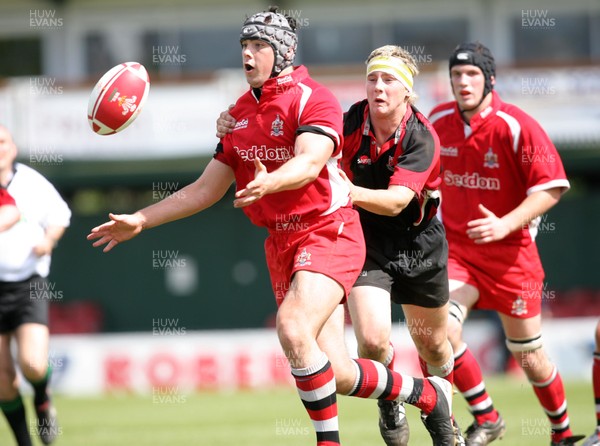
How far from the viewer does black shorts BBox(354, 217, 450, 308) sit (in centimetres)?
640

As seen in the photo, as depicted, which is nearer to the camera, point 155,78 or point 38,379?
point 38,379

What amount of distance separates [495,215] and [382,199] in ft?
5.49

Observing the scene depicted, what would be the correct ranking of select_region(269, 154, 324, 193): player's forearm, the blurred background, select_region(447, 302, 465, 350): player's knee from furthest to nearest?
the blurred background < select_region(447, 302, 465, 350): player's knee < select_region(269, 154, 324, 193): player's forearm

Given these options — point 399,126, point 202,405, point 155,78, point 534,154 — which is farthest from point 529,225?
point 155,78

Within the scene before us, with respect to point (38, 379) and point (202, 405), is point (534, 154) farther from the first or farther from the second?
point (202, 405)

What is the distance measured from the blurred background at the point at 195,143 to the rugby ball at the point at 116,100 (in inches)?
326

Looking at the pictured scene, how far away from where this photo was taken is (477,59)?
7242mm

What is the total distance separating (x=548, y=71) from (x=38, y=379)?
1262cm

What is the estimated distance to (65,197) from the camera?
68.3ft

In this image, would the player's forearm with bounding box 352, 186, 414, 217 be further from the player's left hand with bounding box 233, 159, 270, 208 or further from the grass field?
the grass field

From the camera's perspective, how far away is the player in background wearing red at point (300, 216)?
5512 millimetres

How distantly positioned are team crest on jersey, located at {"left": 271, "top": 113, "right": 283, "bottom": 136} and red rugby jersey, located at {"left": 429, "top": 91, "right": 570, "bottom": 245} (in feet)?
6.72

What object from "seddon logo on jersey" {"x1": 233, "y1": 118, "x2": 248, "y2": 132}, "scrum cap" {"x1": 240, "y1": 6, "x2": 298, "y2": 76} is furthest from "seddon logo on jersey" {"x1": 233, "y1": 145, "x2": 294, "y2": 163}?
"scrum cap" {"x1": 240, "y1": 6, "x2": 298, "y2": 76}

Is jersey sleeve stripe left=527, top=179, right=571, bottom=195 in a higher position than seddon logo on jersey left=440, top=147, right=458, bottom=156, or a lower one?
lower
